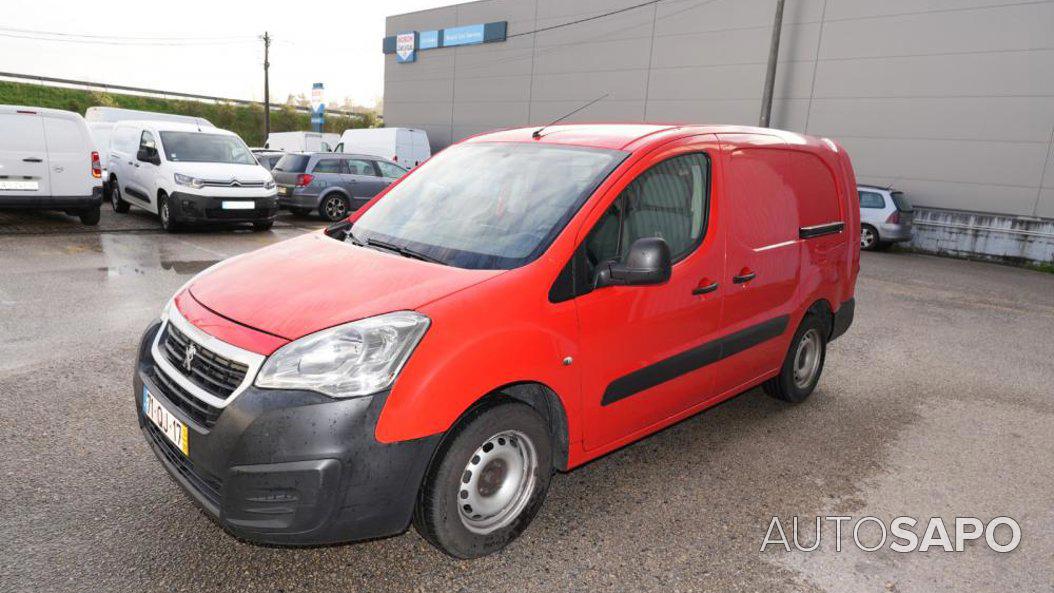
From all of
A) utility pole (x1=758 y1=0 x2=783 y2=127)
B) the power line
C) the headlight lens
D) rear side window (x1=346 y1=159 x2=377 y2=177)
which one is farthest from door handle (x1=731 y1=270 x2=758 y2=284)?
the power line

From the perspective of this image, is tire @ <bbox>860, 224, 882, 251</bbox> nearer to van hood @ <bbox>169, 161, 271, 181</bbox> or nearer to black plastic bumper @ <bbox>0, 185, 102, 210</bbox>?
van hood @ <bbox>169, 161, 271, 181</bbox>

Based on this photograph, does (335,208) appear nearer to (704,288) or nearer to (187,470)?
(704,288)

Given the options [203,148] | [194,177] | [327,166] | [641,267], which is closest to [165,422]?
[641,267]

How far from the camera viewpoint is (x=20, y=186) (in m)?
9.51

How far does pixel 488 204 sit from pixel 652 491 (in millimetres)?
1586

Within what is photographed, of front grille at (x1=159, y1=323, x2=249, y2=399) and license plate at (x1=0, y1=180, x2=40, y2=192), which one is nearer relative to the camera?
front grille at (x1=159, y1=323, x2=249, y2=399)

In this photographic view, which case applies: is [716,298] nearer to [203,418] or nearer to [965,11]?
[203,418]

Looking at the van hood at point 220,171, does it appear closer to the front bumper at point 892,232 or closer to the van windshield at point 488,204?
the van windshield at point 488,204

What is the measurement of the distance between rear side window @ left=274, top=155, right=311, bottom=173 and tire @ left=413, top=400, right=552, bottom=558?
12.4m

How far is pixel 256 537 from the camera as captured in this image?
85.3 inches

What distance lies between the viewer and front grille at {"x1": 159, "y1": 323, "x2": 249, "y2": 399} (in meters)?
2.22

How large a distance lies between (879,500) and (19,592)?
3.61 metres

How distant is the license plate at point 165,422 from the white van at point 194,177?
8740 mm

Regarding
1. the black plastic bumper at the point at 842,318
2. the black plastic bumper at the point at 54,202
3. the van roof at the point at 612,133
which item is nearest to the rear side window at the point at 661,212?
the van roof at the point at 612,133
